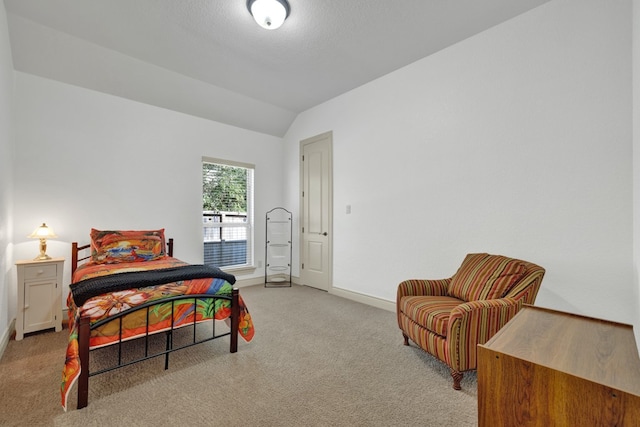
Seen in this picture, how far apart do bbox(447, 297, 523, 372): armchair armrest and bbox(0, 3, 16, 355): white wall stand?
3633mm

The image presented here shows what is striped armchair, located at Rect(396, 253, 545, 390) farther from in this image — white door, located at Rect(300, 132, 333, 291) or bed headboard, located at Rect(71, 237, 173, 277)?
bed headboard, located at Rect(71, 237, 173, 277)

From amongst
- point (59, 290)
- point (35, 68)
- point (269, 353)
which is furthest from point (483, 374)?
point (35, 68)

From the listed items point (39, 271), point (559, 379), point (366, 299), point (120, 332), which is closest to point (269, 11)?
point (120, 332)

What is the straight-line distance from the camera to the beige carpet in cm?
170

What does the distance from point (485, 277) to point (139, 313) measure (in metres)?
2.72

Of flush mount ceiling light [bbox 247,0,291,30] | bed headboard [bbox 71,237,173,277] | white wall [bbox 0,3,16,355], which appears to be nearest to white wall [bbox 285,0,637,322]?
flush mount ceiling light [bbox 247,0,291,30]

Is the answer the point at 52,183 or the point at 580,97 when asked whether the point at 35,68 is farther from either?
the point at 580,97

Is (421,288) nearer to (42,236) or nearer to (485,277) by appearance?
(485,277)

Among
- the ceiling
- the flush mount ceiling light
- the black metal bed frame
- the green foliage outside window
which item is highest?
the ceiling

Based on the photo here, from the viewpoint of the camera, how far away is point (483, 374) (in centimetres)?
111

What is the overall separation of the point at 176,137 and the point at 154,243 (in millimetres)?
1666

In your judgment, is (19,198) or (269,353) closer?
(269,353)

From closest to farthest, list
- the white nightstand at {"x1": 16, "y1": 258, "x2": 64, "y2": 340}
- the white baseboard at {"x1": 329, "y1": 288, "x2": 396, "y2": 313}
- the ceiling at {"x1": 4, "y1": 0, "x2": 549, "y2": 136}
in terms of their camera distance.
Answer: the ceiling at {"x1": 4, "y1": 0, "x2": 549, "y2": 136} → the white nightstand at {"x1": 16, "y1": 258, "x2": 64, "y2": 340} → the white baseboard at {"x1": 329, "y1": 288, "x2": 396, "y2": 313}

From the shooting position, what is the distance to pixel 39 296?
2.86 m
